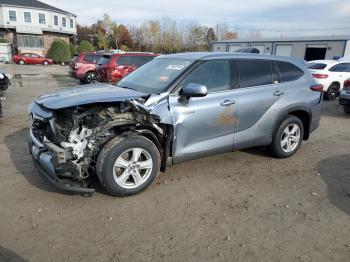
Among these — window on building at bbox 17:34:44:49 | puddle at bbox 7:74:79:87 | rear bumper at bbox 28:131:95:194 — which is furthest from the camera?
window on building at bbox 17:34:44:49

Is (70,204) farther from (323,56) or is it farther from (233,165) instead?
(323,56)

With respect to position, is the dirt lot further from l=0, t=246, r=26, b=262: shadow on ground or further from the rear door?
the rear door

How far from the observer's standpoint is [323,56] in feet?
103

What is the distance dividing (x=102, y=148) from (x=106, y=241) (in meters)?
1.11

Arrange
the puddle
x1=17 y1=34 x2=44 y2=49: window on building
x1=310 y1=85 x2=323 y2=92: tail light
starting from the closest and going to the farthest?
x1=310 y1=85 x2=323 y2=92: tail light
the puddle
x1=17 y1=34 x2=44 y2=49: window on building

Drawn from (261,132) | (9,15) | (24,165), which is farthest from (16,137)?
(9,15)

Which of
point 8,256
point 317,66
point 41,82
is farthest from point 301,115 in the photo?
point 41,82

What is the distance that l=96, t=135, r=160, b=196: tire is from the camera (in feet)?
12.0

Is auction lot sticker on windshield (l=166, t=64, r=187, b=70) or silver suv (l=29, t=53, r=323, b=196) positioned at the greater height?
auction lot sticker on windshield (l=166, t=64, r=187, b=70)

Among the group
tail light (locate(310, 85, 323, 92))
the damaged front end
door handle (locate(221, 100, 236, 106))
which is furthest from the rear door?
the damaged front end

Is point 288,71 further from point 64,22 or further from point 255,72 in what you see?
point 64,22

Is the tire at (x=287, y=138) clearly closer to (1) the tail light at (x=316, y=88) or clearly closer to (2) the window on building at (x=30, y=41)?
(1) the tail light at (x=316, y=88)

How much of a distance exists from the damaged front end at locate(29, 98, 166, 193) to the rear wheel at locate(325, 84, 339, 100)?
10955 mm

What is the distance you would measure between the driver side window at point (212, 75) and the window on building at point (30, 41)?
153ft
